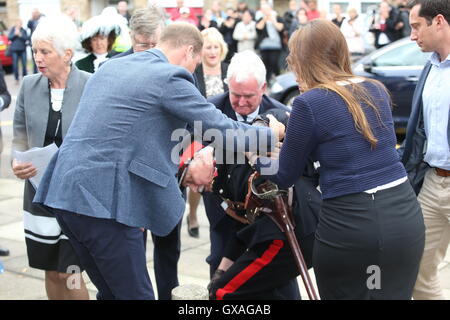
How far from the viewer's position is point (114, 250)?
10.3ft

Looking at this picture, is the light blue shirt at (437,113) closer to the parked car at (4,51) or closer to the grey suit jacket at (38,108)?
the grey suit jacket at (38,108)

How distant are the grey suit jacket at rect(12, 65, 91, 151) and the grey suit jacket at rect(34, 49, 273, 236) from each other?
842mm

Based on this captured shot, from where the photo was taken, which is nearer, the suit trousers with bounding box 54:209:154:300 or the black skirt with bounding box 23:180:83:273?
the suit trousers with bounding box 54:209:154:300

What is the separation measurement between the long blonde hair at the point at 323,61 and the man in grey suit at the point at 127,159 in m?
0.44

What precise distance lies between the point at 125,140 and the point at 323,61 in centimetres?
95

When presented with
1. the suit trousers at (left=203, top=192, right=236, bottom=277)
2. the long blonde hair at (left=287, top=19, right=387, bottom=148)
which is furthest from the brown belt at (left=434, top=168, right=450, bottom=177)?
the suit trousers at (left=203, top=192, right=236, bottom=277)

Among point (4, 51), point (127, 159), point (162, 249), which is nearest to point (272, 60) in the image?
point (4, 51)

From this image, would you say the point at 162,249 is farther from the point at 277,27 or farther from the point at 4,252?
the point at 277,27

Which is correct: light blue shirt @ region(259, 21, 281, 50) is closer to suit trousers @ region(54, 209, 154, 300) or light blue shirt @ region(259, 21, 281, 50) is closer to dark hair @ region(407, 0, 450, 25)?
dark hair @ region(407, 0, 450, 25)

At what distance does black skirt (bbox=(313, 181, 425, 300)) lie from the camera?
115 inches

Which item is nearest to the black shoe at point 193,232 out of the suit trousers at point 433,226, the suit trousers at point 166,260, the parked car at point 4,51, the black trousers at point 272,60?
the suit trousers at point 166,260

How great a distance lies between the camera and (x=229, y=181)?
3707 millimetres

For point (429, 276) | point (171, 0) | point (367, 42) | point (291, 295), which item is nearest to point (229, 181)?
point (291, 295)
